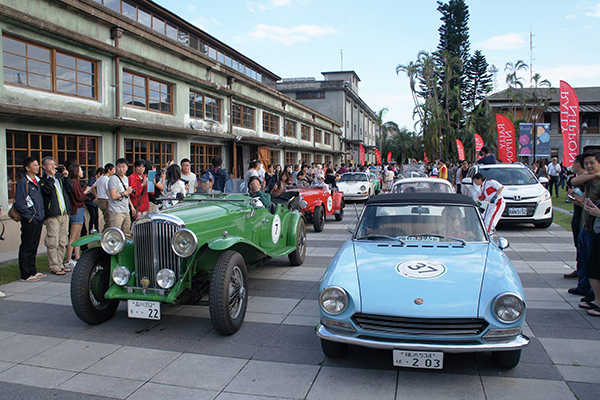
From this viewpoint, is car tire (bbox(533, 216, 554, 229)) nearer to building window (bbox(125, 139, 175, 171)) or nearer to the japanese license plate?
the japanese license plate

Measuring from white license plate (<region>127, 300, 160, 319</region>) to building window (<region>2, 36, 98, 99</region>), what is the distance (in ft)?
24.2

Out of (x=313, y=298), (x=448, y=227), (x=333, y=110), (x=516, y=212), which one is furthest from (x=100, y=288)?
(x=333, y=110)

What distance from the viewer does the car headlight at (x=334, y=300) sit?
11.4ft

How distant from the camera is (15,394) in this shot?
3361 millimetres

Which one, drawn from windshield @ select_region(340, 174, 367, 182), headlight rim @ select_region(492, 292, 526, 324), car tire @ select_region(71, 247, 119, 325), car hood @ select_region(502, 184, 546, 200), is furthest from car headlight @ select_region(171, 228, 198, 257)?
windshield @ select_region(340, 174, 367, 182)

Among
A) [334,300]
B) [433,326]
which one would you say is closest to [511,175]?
[433,326]

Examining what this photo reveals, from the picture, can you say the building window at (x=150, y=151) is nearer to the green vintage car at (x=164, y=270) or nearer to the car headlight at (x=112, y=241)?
the green vintage car at (x=164, y=270)

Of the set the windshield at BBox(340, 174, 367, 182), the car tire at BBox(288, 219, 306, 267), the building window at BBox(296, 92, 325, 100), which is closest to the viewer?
the car tire at BBox(288, 219, 306, 267)

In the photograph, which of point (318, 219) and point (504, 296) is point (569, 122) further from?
point (504, 296)

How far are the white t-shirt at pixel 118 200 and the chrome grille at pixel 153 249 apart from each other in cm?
351

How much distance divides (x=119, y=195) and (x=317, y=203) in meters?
5.53

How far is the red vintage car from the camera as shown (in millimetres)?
11414

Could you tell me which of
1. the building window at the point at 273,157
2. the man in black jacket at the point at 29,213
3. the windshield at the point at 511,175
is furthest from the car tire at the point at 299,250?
the building window at the point at 273,157

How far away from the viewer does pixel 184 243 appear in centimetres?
447
